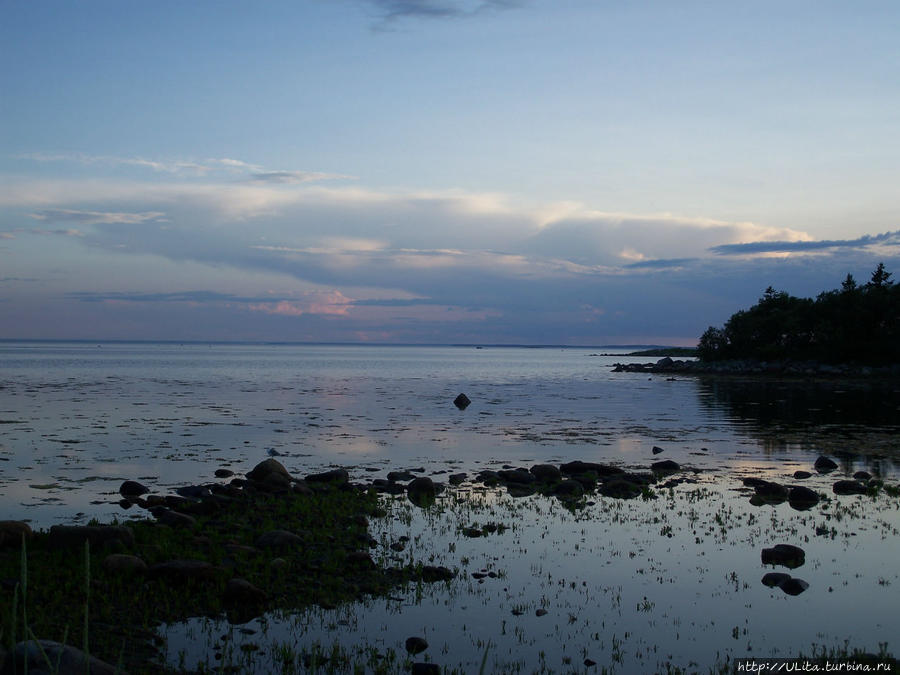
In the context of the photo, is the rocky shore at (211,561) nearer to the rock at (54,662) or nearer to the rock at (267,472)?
the rock at (54,662)

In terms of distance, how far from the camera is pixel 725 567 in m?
15.0

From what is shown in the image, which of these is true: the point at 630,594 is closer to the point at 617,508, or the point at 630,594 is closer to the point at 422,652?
the point at 422,652

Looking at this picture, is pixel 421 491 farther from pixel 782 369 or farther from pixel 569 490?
pixel 782 369

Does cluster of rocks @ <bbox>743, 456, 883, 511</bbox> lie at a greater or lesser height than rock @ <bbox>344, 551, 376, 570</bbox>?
lesser

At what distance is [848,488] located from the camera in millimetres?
23141

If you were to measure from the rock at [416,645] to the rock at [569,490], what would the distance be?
11.9 metres

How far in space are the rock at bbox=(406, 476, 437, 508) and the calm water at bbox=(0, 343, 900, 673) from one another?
77 centimetres

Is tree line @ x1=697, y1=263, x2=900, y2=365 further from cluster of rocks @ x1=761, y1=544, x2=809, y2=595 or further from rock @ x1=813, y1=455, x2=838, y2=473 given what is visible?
cluster of rocks @ x1=761, y1=544, x2=809, y2=595

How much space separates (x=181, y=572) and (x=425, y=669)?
5.53 meters

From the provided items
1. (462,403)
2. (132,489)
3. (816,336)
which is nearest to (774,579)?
(132,489)

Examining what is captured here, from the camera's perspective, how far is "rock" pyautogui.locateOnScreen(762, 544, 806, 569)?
15.2 meters

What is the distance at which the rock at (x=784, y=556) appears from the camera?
15.2 meters

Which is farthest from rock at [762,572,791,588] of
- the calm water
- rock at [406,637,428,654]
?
rock at [406,637,428,654]

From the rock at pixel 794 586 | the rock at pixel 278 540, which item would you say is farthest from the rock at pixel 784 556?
the rock at pixel 278 540
